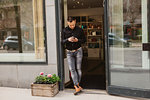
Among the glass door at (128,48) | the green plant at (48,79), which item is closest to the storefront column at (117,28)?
the glass door at (128,48)

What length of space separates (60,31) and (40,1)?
3.36 ft

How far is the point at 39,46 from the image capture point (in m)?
4.56

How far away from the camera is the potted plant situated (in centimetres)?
384

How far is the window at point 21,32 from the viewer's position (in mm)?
4555

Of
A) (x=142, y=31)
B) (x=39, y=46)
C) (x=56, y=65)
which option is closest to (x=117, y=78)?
(x=142, y=31)

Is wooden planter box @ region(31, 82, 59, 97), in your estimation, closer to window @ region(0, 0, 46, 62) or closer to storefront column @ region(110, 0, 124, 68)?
window @ region(0, 0, 46, 62)

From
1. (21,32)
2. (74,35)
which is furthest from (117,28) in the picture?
(21,32)

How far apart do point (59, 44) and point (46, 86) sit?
108 cm

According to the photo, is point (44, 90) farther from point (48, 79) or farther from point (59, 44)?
point (59, 44)

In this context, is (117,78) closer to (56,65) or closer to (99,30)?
(56,65)

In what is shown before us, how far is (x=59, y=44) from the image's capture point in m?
4.22

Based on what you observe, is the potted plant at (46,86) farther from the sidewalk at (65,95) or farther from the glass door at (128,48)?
the glass door at (128,48)

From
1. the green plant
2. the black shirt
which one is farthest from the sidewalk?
the black shirt

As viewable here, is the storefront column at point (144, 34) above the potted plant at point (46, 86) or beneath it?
above
